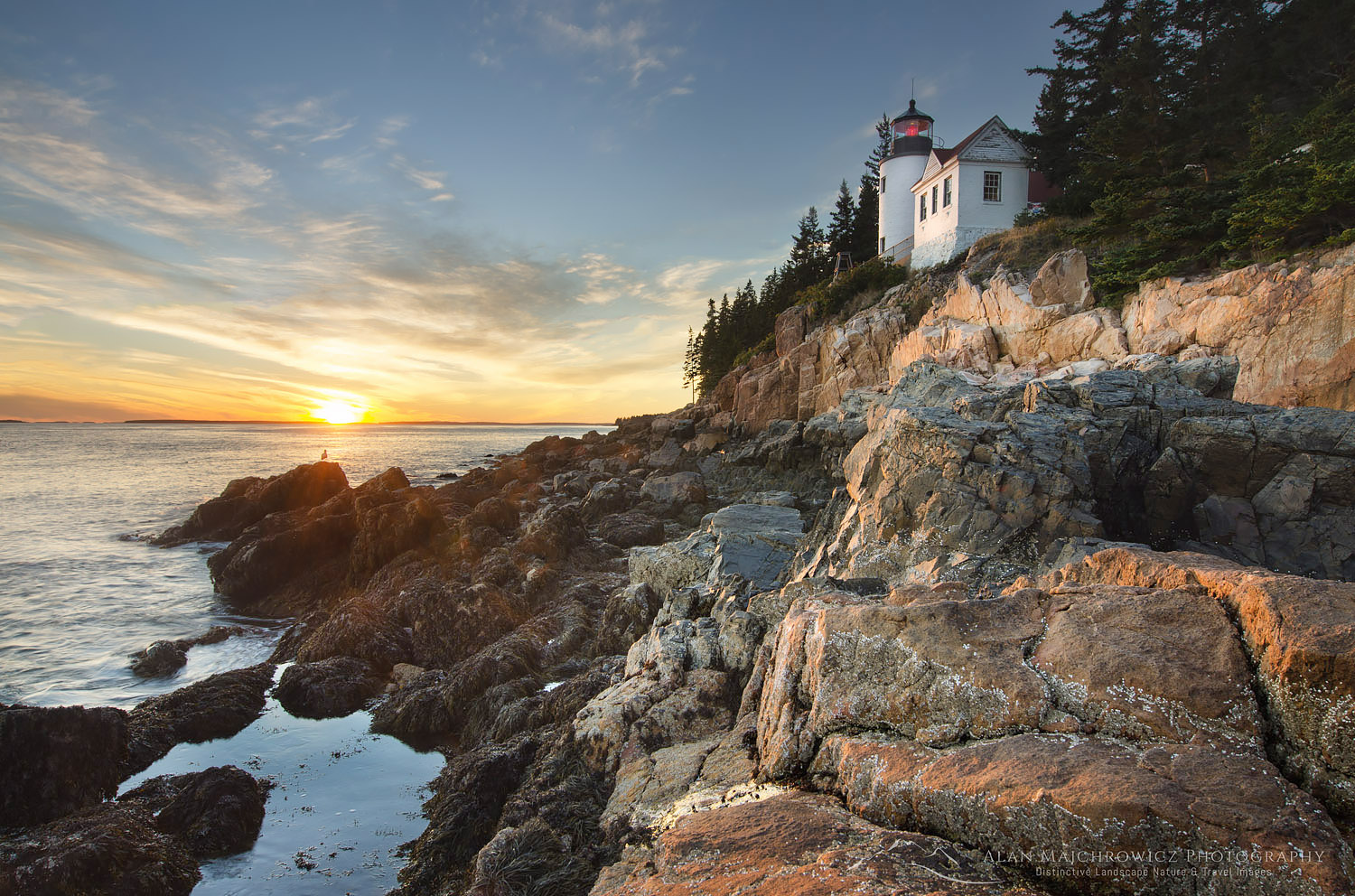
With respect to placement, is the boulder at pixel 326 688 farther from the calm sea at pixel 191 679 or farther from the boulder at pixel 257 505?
the boulder at pixel 257 505

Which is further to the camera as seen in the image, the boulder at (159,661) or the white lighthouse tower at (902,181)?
the white lighthouse tower at (902,181)

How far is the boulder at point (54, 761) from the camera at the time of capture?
287 inches

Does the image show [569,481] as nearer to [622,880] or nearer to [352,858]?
[352,858]

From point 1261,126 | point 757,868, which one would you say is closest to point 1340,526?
point 757,868

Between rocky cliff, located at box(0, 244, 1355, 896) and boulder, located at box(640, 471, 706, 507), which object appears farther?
boulder, located at box(640, 471, 706, 507)

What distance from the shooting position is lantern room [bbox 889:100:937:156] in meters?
43.2

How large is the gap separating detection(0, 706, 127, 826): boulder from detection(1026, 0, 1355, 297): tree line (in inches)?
1078

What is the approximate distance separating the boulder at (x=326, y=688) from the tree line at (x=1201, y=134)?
2496 cm

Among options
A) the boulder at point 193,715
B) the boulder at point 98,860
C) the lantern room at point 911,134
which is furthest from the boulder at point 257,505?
the lantern room at point 911,134

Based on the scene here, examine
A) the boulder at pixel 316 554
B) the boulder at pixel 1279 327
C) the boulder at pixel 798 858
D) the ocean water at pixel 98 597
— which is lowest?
the ocean water at pixel 98 597

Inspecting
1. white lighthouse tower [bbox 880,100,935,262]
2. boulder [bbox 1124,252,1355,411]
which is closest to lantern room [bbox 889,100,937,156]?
white lighthouse tower [bbox 880,100,935,262]

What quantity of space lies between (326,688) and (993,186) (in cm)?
3878

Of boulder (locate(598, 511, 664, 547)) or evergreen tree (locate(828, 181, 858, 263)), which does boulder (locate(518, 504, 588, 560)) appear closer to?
boulder (locate(598, 511, 664, 547))

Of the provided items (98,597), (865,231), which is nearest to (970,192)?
(865,231)
